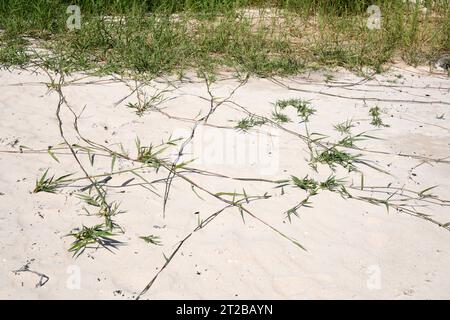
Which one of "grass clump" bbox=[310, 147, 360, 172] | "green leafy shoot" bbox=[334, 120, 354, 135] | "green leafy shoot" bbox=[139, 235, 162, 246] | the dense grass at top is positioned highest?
the dense grass at top

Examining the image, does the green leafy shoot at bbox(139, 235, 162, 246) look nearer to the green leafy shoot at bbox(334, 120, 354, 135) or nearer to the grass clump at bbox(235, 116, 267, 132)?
the grass clump at bbox(235, 116, 267, 132)

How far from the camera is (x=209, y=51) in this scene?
14.3 ft

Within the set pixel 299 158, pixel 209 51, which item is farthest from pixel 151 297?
pixel 209 51

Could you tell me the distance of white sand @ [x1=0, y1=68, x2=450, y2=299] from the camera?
1.72 m

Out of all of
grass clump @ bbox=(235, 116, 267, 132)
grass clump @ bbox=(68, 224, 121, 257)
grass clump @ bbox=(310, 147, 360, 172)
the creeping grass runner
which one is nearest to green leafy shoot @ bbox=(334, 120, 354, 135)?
the creeping grass runner

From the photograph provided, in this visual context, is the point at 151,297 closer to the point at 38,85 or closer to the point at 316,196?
the point at 316,196

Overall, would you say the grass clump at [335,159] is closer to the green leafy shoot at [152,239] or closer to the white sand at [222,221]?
the white sand at [222,221]

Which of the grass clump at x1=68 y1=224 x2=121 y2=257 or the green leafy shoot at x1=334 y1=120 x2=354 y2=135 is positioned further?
the green leafy shoot at x1=334 y1=120 x2=354 y2=135

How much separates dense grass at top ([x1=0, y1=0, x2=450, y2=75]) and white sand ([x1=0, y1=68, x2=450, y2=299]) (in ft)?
2.88

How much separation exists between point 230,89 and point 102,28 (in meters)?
1.65

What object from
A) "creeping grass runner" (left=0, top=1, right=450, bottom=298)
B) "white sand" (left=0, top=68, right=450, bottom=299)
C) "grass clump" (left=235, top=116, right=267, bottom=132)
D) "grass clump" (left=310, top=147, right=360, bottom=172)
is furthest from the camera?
"grass clump" (left=235, top=116, right=267, bottom=132)

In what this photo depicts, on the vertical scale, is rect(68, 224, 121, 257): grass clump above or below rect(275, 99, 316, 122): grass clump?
below

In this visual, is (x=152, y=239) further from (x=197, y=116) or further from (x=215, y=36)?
(x=215, y=36)
